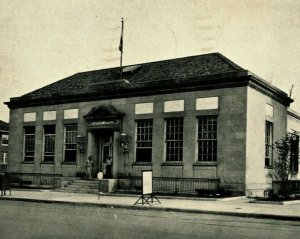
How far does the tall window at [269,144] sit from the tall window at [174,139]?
521 cm

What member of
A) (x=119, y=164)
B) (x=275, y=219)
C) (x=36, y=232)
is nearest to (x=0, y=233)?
(x=36, y=232)

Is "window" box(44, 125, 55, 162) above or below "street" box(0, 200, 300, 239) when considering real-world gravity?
above

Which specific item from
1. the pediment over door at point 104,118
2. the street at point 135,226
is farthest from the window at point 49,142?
the street at point 135,226

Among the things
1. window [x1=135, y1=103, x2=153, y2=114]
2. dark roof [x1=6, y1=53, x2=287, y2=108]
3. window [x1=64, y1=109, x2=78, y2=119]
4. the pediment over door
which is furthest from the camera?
window [x1=64, y1=109, x2=78, y2=119]

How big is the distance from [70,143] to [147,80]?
715 cm

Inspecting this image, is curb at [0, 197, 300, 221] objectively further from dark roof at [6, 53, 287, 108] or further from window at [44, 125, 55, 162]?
window at [44, 125, 55, 162]

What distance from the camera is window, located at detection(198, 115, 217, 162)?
2467 cm

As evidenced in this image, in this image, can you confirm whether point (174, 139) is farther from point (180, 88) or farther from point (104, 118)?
point (104, 118)

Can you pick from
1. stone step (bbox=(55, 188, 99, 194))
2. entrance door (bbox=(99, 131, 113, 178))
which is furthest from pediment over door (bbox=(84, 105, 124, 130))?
stone step (bbox=(55, 188, 99, 194))

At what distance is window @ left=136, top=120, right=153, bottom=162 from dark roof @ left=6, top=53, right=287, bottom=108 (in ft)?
6.30

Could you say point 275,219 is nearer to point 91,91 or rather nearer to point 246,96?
point 246,96

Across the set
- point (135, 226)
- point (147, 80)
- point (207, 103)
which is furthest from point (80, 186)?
point (135, 226)

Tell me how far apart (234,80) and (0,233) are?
53.4ft

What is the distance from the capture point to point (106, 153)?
97.1ft
